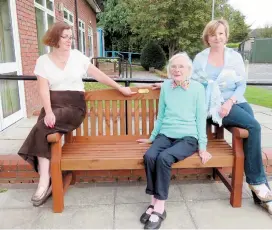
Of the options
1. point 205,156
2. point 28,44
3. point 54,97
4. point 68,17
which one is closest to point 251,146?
point 205,156

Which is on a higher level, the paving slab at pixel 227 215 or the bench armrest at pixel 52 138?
the bench armrest at pixel 52 138

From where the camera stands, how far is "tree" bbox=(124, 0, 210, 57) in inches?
812

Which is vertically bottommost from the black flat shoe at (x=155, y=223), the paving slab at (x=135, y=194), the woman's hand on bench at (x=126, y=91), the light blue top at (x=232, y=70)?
the paving slab at (x=135, y=194)

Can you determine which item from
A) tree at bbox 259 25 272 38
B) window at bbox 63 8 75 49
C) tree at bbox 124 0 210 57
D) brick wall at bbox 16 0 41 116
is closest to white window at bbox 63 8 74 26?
window at bbox 63 8 75 49

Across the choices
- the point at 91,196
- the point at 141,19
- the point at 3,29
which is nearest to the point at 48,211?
the point at 91,196

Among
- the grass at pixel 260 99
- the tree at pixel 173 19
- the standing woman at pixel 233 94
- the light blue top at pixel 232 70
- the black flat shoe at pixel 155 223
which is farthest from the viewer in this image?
the tree at pixel 173 19

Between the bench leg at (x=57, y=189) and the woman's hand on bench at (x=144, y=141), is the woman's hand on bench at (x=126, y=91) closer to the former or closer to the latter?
the woman's hand on bench at (x=144, y=141)

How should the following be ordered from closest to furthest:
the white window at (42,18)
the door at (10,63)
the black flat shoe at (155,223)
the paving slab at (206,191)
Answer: the black flat shoe at (155,223) → the paving slab at (206,191) → the door at (10,63) → the white window at (42,18)

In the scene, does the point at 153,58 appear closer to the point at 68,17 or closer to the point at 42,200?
the point at 68,17

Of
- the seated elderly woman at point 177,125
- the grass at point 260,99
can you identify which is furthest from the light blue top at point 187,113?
the grass at point 260,99

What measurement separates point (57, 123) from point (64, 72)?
1.49 ft

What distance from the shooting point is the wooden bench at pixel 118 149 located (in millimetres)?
2455

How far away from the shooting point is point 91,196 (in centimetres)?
282

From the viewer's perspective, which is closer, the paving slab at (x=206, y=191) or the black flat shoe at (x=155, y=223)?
the black flat shoe at (x=155, y=223)
